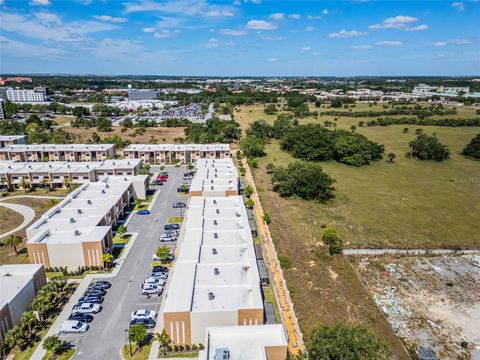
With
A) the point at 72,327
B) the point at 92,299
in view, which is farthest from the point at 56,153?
the point at 72,327

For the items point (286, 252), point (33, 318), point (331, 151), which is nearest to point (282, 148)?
point (331, 151)

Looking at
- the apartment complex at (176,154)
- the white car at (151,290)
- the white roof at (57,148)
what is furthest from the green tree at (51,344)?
the white roof at (57,148)

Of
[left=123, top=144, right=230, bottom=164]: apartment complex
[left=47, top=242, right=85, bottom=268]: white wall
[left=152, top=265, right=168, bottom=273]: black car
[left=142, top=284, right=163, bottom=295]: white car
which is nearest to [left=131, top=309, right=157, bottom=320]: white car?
[left=142, top=284, right=163, bottom=295]: white car

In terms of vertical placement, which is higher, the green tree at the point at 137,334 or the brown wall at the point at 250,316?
the brown wall at the point at 250,316

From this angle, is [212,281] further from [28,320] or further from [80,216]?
[80,216]

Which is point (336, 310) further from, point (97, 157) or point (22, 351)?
point (97, 157)

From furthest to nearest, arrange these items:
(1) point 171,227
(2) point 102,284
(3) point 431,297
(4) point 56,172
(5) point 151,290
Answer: (4) point 56,172
(1) point 171,227
(3) point 431,297
(2) point 102,284
(5) point 151,290

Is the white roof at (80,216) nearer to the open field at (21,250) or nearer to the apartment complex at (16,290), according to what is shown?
the open field at (21,250)

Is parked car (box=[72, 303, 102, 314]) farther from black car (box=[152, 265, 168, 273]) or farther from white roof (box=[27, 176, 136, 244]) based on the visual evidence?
white roof (box=[27, 176, 136, 244])
